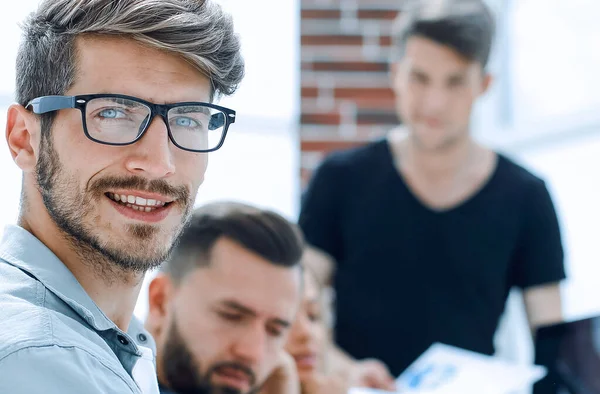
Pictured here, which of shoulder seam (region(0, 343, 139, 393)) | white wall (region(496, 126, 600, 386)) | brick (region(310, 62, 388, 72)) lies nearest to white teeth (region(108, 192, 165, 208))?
shoulder seam (region(0, 343, 139, 393))

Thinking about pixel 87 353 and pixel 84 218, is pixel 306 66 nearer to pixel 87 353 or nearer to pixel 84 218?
pixel 84 218

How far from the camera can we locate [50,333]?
767mm

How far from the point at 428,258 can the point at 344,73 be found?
999 millimetres

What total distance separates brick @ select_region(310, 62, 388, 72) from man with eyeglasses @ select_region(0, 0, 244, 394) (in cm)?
182

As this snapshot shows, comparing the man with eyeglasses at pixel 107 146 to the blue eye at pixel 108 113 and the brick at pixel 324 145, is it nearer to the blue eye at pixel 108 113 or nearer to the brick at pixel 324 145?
the blue eye at pixel 108 113

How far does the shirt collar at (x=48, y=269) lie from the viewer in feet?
2.97

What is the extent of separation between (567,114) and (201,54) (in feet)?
6.50

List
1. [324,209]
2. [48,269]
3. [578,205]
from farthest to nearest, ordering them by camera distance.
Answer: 1. [578,205]
2. [324,209]
3. [48,269]

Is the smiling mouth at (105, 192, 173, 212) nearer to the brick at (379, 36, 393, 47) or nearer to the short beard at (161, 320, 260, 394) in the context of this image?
the short beard at (161, 320, 260, 394)

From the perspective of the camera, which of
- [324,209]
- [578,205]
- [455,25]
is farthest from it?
[578,205]

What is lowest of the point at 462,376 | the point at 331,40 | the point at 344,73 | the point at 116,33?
the point at 462,376

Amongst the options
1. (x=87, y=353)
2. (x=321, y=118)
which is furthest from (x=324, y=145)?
(x=87, y=353)

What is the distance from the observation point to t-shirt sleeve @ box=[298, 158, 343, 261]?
2127 mm

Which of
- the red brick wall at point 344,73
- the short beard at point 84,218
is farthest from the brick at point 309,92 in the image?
the short beard at point 84,218
